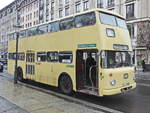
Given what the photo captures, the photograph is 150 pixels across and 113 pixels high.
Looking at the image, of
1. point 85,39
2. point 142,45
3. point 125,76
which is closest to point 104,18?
point 85,39

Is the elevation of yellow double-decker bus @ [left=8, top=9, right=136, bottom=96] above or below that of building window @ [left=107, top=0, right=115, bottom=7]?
below

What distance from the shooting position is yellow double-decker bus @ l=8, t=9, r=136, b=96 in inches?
323

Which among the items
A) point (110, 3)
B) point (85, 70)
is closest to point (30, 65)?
point (85, 70)

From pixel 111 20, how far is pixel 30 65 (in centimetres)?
648

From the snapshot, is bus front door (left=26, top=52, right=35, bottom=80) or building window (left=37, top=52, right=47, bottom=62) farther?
bus front door (left=26, top=52, right=35, bottom=80)

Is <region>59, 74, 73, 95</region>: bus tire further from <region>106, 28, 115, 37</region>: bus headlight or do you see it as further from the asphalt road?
<region>106, 28, 115, 37</region>: bus headlight

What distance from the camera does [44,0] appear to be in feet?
195

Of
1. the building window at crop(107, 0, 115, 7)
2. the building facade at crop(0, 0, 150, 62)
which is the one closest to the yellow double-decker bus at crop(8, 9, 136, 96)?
the building facade at crop(0, 0, 150, 62)

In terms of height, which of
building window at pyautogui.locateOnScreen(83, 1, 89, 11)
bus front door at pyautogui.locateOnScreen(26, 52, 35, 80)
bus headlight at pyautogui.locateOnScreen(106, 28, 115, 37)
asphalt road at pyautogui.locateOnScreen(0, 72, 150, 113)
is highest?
building window at pyautogui.locateOnScreen(83, 1, 89, 11)

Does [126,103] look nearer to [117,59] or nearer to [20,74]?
[117,59]

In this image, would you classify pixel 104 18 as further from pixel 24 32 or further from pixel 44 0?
pixel 44 0

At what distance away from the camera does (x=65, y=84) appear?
10141mm

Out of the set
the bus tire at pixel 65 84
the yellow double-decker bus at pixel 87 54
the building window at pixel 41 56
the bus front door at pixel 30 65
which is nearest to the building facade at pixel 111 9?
the bus front door at pixel 30 65

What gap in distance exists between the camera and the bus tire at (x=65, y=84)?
979 centimetres
